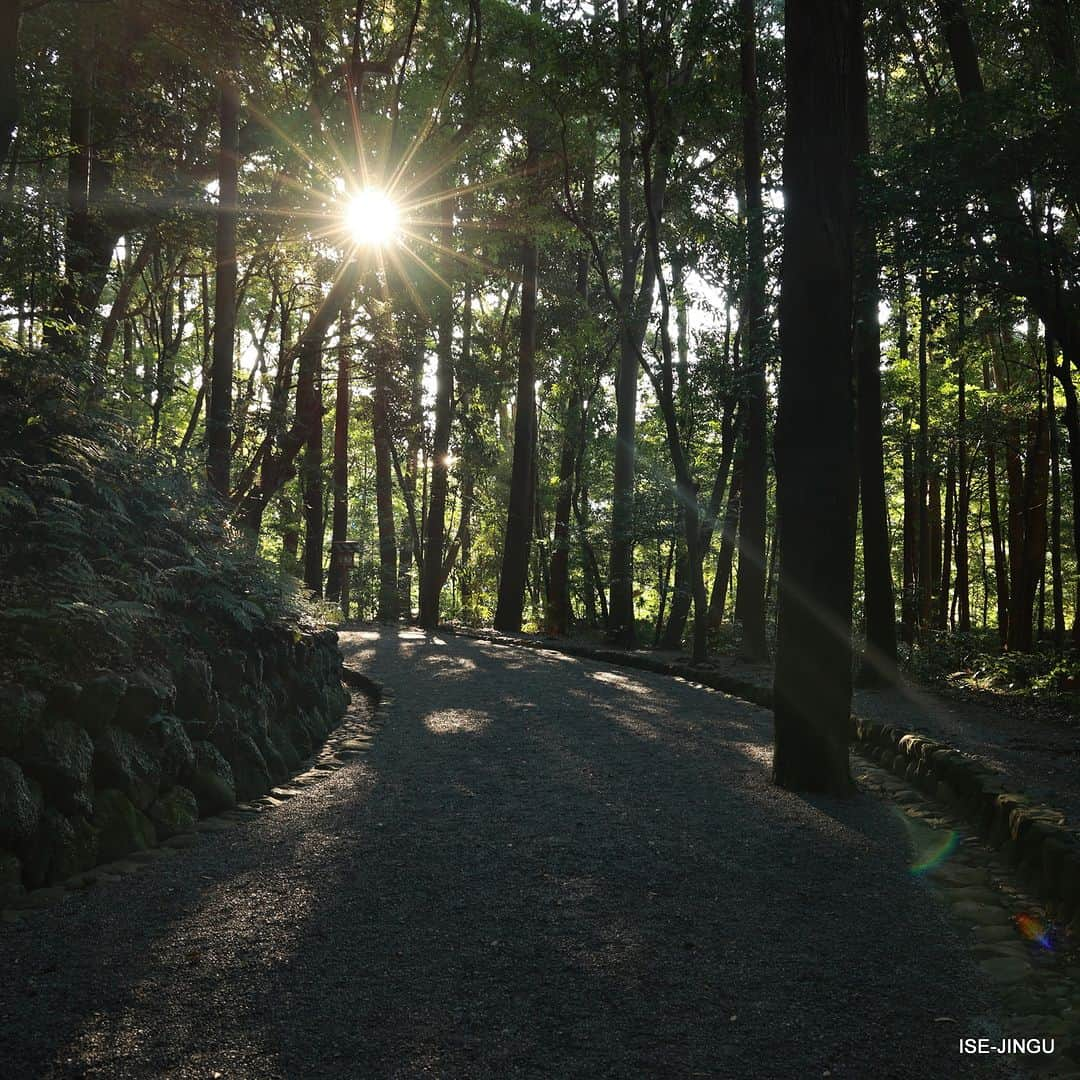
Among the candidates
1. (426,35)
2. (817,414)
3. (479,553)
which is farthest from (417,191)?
(479,553)

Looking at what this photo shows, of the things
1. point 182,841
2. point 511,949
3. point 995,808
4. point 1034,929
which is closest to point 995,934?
point 1034,929

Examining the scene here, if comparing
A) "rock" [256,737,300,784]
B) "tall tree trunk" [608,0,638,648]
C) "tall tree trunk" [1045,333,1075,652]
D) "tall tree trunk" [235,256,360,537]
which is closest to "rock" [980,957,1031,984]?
"rock" [256,737,300,784]

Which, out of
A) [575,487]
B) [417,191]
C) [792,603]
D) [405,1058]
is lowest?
[405,1058]

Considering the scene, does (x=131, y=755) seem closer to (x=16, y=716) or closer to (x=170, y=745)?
(x=170, y=745)

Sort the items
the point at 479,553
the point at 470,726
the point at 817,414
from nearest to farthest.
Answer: the point at 817,414 < the point at 470,726 < the point at 479,553

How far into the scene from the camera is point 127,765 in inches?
171

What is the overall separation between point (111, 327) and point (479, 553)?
1807 centimetres

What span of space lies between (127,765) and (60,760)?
569 mm

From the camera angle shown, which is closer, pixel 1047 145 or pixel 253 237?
pixel 1047 145

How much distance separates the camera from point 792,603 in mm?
5680

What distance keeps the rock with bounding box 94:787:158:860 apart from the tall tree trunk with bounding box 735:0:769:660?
981cm

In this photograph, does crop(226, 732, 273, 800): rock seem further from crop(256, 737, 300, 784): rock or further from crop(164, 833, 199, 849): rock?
crop(164, 833, 199, 849): rock

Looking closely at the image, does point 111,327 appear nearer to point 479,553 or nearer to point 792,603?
point 792,603

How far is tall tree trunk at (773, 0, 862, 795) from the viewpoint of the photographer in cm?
557
